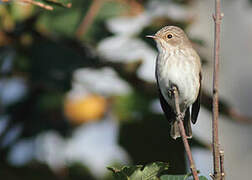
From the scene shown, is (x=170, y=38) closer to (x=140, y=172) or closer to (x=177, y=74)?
(x=177, y=74)

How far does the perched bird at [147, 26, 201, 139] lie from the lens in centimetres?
376

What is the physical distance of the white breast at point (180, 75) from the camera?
3750mm

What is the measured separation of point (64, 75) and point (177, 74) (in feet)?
3.55

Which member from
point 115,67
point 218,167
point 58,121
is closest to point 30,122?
point 58,121

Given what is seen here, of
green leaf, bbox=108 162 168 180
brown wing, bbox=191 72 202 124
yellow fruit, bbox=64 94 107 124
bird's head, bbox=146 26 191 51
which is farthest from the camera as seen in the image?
yellow fruit, bbox=64 94 107 124

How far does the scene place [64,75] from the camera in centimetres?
445

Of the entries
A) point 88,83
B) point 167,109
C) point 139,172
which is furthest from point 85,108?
point 139,172

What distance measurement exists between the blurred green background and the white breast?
1.31 feet

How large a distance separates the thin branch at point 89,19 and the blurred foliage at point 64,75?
3 centimetres

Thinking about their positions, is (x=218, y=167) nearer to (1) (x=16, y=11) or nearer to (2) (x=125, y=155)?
(2) (x=125, y=155)

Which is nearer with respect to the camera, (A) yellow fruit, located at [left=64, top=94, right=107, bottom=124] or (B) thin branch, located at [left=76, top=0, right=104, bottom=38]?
(B) thin branch, located at [left=76, top=0, right=104, bottom=38]

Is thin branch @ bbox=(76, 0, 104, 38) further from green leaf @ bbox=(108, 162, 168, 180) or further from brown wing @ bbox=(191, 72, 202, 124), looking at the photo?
green leaf @ bbox=(108, 162, 168, 180)

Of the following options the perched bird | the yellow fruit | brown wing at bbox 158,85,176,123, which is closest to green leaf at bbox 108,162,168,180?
the perched bird

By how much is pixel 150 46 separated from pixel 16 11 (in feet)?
3.86
